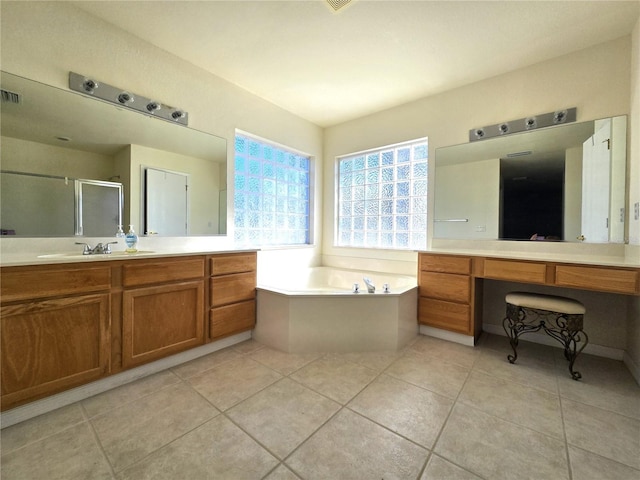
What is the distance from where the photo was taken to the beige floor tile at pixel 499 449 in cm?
112

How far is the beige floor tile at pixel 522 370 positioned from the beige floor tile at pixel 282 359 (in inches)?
50.9

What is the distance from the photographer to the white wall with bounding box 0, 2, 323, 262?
1.67 m

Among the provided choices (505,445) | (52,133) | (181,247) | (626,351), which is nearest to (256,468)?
(505,445)

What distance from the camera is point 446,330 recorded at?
2514 millimetres

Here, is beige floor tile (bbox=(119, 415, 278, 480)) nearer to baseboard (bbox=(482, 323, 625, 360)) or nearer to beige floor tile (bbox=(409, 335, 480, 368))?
beige floor tile (bbox=(409, 335, 480, 368))

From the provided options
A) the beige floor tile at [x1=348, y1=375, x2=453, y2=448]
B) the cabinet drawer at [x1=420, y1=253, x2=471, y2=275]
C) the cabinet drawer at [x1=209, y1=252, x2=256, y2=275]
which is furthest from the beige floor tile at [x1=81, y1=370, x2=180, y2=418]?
the cabinet drawer at [x1=420, y1=253, x2=471, y2=275]

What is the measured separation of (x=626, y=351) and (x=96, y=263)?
3883mm

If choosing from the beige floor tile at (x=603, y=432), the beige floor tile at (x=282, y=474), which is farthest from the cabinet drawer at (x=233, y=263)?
the beige floor tile at (x=603, y=432)

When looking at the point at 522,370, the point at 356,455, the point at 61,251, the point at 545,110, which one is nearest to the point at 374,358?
the point at 356,455

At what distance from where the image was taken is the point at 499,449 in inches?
48.5

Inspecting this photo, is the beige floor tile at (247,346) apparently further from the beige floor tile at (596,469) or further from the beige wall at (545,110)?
the beige floor tile at (596,469)

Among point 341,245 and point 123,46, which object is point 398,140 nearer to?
point 341,245

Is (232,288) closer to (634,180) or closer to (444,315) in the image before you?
(444,315)

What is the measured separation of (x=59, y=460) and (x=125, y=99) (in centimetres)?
232
